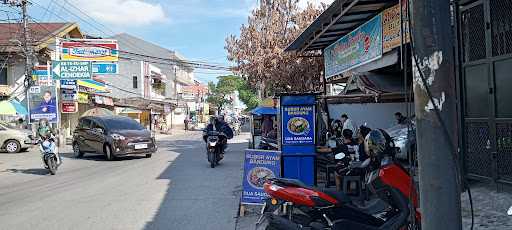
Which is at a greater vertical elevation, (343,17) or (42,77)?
(42,77)

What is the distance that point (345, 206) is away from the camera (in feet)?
14.6

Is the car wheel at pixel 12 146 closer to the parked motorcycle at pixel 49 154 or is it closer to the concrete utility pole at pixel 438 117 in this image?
the parked motorcycle at pixel 49 154

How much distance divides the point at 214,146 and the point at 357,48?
206 inches

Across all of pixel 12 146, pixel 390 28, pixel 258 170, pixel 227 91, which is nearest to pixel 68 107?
pixel 12 146

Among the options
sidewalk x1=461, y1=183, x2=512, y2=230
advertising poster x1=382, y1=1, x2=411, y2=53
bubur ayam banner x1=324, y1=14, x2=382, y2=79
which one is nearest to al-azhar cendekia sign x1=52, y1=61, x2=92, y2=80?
bubur ayam banner x1=324, y1=14, x2=382, y2=79

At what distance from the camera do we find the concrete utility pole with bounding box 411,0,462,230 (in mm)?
2420

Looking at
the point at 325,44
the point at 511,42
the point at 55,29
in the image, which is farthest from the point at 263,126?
the point at 55,29

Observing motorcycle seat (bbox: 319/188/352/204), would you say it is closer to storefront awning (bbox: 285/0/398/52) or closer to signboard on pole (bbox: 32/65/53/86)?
storefront awning (bbox: 285/0/398/52)

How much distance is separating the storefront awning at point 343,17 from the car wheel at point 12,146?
15953mm

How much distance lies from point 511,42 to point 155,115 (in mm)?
43990

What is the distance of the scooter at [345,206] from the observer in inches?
167

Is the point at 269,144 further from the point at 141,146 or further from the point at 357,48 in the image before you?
the point at 141,146

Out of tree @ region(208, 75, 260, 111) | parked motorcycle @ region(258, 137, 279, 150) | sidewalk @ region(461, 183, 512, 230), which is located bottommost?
sidewalk @ region(461, 183, 512, 230)

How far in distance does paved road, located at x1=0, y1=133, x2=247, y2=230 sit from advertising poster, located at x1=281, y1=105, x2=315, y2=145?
1.55m
